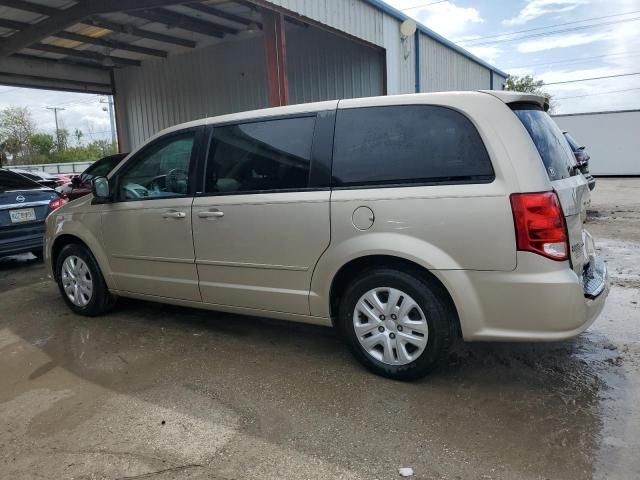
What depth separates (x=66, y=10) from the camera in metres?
9.18

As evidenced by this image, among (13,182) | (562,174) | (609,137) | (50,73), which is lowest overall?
(562,174)

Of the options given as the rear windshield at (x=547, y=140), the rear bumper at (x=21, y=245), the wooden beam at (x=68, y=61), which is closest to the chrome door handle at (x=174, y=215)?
the rear windshield at (x=547, y=140)

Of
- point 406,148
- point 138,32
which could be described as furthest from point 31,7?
point 406,148

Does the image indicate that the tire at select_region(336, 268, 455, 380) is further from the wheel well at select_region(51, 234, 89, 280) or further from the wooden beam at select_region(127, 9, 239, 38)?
the wooden beam at select_region(127, 9, 239, 38)

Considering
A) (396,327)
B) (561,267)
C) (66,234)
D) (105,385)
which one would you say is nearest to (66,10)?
(66,234)

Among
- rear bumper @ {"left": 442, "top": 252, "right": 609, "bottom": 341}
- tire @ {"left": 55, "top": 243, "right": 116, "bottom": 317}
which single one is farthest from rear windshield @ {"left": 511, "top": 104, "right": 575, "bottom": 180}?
tire @ {"left": 55, "top": 243, "right": 116, "bottom": 317}

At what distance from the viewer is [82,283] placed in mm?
4918

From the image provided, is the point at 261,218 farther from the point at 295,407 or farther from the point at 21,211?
the point at 21,211

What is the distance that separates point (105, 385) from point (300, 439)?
1546 mm

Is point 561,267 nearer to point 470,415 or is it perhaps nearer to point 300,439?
point 470,415

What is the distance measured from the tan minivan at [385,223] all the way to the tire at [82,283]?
0.73m

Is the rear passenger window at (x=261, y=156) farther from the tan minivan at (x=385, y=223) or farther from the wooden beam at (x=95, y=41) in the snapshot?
the wooden beam at (x=95, y=41)

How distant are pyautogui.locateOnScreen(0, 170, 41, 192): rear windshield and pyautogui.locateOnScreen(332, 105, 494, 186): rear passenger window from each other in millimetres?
5635

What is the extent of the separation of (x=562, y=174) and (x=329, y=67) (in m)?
9.22
